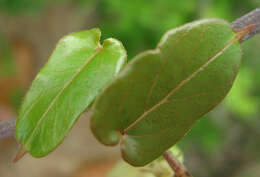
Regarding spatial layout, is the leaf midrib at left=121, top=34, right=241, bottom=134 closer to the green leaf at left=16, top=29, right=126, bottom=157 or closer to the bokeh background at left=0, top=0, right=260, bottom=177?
the green leaf at left=16, top=29, right=126, bottom=157

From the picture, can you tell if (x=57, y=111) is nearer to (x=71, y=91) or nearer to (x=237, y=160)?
(x=71, y=91)

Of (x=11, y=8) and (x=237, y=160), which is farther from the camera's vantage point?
(x=237, y=160)

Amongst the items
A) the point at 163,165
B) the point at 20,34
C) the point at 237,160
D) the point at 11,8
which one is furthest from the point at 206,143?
the point at 20,34

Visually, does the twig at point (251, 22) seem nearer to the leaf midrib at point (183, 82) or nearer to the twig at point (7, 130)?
the leaf midrib at point (183, 82)

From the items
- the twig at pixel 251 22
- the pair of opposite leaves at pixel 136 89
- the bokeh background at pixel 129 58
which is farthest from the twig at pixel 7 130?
the bokeh background at pixel 129 58

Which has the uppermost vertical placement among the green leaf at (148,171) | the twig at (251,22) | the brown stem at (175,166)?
the twig at (251,22)

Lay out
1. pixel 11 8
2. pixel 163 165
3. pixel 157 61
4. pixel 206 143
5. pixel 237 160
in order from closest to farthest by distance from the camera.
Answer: pixel 157 61
pixel 163 165
pixel 206 143
pixel 11 8
pixel 237 160

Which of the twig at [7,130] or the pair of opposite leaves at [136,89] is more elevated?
the pair of opposite leaves at [136,89]

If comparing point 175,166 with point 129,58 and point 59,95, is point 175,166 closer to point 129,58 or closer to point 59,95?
point 59,95

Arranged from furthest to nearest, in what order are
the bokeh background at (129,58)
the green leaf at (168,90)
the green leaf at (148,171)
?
the bokeh background at (129,58) < the green leaf at (148,171) < the green leaf at (168,90)
